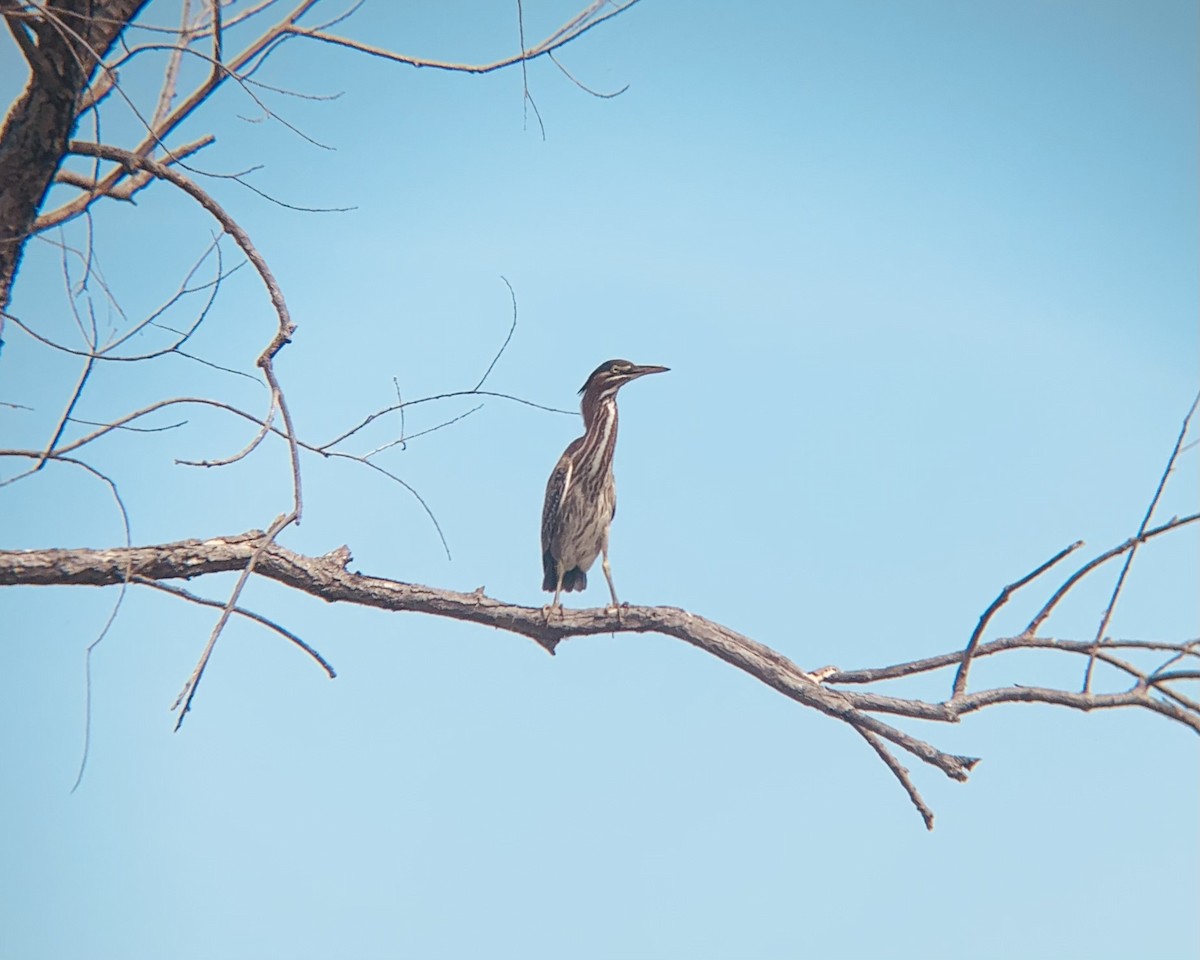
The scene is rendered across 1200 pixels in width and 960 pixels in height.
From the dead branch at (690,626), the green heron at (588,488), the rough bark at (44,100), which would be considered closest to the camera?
the rough bark at (44,100)

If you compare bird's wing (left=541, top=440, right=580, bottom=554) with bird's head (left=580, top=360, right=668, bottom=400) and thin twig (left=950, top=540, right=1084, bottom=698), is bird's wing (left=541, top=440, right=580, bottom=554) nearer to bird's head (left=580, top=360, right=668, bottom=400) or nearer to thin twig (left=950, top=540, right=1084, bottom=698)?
bird's head (left=580, top=360, right=668, bottom=400)

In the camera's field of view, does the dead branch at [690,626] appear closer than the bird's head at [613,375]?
Yes

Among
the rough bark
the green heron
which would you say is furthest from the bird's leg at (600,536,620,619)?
the rough bark

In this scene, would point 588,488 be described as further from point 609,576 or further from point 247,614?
point 247,614

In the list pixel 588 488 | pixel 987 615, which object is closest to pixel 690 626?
pixel 987 615


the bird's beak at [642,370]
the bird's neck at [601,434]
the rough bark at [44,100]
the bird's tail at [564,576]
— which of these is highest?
the bird's beak at [642,370]

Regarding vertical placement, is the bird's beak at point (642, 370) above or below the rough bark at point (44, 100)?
above

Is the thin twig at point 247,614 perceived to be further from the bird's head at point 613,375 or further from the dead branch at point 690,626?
the bird's head at point 613,375

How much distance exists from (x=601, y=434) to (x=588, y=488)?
1.08 feet

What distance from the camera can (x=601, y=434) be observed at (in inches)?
240

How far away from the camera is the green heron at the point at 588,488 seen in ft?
19.6

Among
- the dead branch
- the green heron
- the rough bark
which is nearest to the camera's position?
the rough bark

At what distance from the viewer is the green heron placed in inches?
235

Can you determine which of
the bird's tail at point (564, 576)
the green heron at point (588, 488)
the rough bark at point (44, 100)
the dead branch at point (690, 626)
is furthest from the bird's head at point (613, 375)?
the rough bark at point (44, 100)
